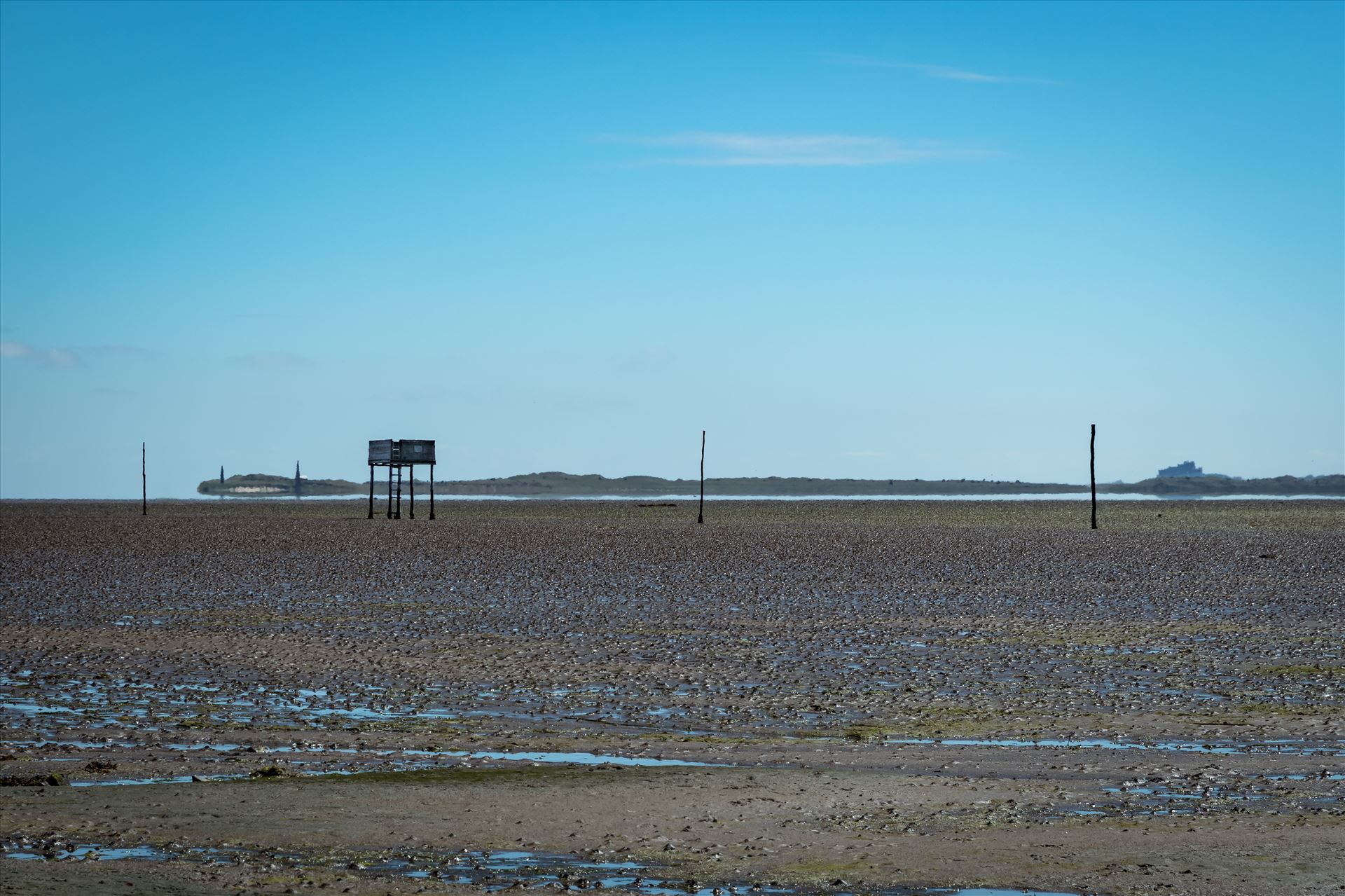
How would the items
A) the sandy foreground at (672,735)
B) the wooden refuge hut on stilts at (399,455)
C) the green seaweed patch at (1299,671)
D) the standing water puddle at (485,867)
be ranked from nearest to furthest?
the standing water puddle at (485,867) < the sandy foreground at (672,735) < the green seaweed patch at (1299,671) < the wooden refuge hut on stilts at (399,455)

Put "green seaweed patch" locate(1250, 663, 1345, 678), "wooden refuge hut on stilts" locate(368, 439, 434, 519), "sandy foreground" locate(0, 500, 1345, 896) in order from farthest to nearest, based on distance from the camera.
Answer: "wooden refuge hut on stilts" locate(368, 439, 434, 519), "green seaweed patch" locate(1250, 663, 1345, 678), "sandy foreground" locate(0, 500, 1345, 896)

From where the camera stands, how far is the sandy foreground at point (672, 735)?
302 inches

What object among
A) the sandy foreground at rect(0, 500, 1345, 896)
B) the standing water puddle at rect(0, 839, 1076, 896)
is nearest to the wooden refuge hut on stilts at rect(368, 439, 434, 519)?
the sandy foreground at rect(0, 500, 1345, 896)

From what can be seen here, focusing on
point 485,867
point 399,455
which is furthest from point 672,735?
point 399,455

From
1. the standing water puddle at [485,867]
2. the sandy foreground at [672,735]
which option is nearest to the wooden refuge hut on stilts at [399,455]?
the sandy foreground at [672,735]

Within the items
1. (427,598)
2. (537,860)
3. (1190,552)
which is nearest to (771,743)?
(537,860)

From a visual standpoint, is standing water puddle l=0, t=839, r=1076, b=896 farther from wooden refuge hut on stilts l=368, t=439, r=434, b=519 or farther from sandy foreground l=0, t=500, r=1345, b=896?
wooden refuge hut on stilts l=368, t=439, r=434, b=519

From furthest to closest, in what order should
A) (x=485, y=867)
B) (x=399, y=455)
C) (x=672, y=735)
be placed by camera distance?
(x=399, y=455)
(x=672, y=735)
(x=485, y=867)

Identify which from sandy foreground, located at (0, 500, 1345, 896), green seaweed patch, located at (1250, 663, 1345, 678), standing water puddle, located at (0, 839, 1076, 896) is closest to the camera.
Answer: standing water puddle, located at (0, 839, 1076, 896)

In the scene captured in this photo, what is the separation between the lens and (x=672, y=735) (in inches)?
452

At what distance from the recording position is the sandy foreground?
767 cm

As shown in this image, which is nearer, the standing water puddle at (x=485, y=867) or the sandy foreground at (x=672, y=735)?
the standing water puddle at (x=485, y=867)

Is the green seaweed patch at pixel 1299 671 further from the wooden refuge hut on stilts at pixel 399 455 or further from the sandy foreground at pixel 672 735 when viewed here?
the wooden refuge hut on stilts at pixel 399 455

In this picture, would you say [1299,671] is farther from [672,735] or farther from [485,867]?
[485,867]
